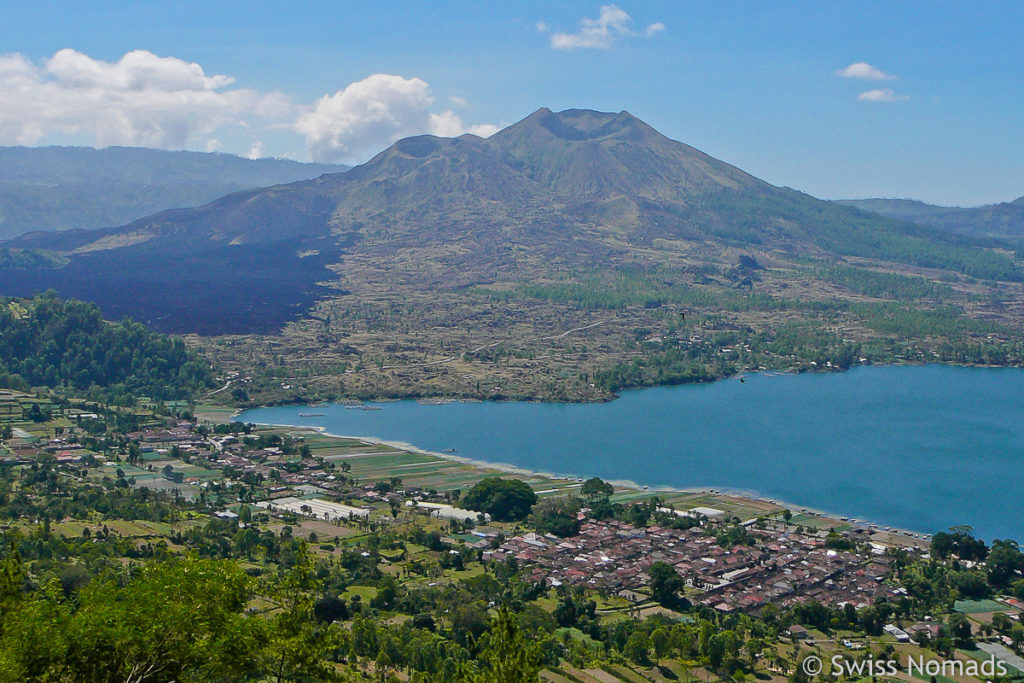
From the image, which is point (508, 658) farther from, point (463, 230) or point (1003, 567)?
point (463, 230)

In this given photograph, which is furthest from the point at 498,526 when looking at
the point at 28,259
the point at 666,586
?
the point at 28,259

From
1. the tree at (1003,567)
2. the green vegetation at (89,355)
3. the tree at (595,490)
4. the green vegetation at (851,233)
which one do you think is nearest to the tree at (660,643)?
the tree at (1003,567)

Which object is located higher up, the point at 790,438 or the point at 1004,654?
the point at 790,438

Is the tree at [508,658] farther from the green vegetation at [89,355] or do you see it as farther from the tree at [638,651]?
the green vegetation at [89,355]

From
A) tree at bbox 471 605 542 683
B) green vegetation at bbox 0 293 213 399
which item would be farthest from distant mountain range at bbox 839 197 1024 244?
tree at bbox 471 605 542 683

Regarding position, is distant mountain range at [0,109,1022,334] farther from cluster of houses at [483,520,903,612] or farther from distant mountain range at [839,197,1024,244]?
distant mountain range at [839,197,1024,244]

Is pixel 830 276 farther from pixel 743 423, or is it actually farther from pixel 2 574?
pixel 2 574
